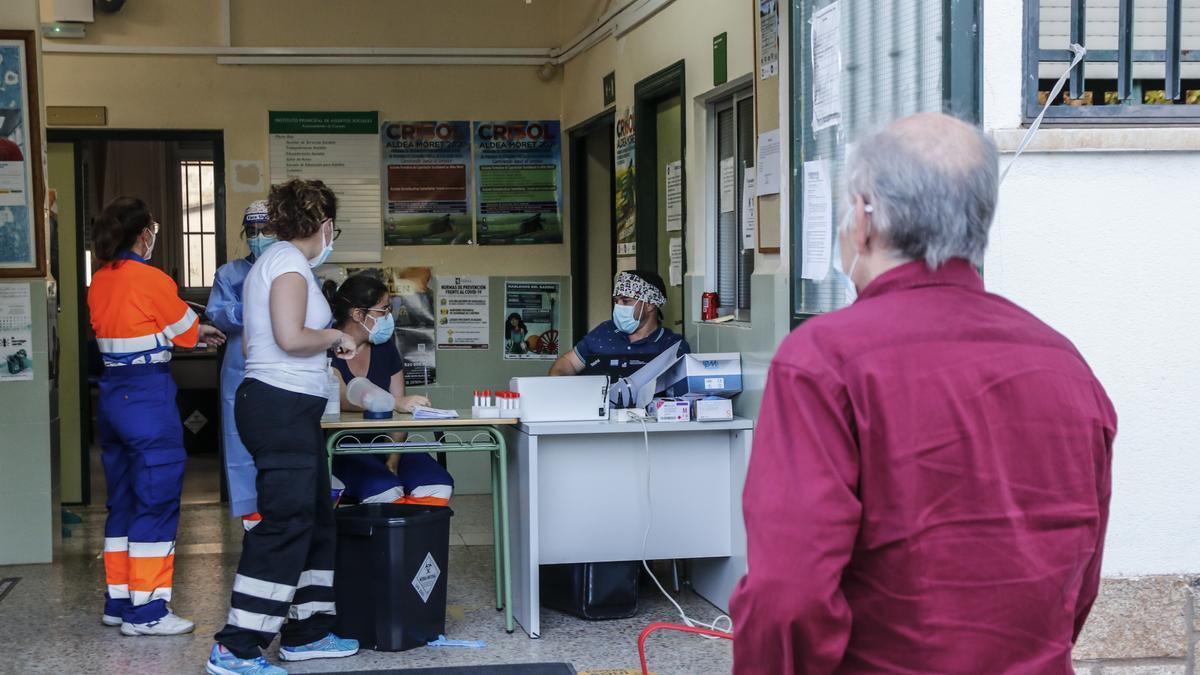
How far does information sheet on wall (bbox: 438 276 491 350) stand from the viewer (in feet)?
27.1

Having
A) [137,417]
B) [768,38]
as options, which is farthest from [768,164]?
[137,417]

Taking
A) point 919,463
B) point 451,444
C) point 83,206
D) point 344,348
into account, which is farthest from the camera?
point 83,206

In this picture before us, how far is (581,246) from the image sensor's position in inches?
324

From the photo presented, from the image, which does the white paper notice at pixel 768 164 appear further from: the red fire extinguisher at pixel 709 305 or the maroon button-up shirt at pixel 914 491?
the maroon button-up shirt at pixel 914 491

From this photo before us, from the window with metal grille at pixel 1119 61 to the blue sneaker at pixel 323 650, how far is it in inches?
107

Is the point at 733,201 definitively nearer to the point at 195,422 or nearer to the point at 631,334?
the point at 631,334

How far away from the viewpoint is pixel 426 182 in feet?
27.0

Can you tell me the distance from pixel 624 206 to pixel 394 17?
2.34m

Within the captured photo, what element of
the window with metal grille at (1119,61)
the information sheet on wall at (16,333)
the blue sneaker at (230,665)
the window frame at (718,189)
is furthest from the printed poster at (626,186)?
the window with metal grille at (1119,61)

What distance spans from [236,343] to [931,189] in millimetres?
4203

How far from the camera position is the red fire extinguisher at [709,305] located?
18.2ft

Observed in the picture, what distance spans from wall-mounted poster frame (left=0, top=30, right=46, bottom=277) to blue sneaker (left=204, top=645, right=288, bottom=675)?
2.77 meters

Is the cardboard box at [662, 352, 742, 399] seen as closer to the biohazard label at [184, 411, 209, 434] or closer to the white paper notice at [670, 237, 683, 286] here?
the white paper notice at [670, 237, 683, 286]

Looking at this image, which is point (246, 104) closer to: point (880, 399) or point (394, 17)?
point (394, 17)
